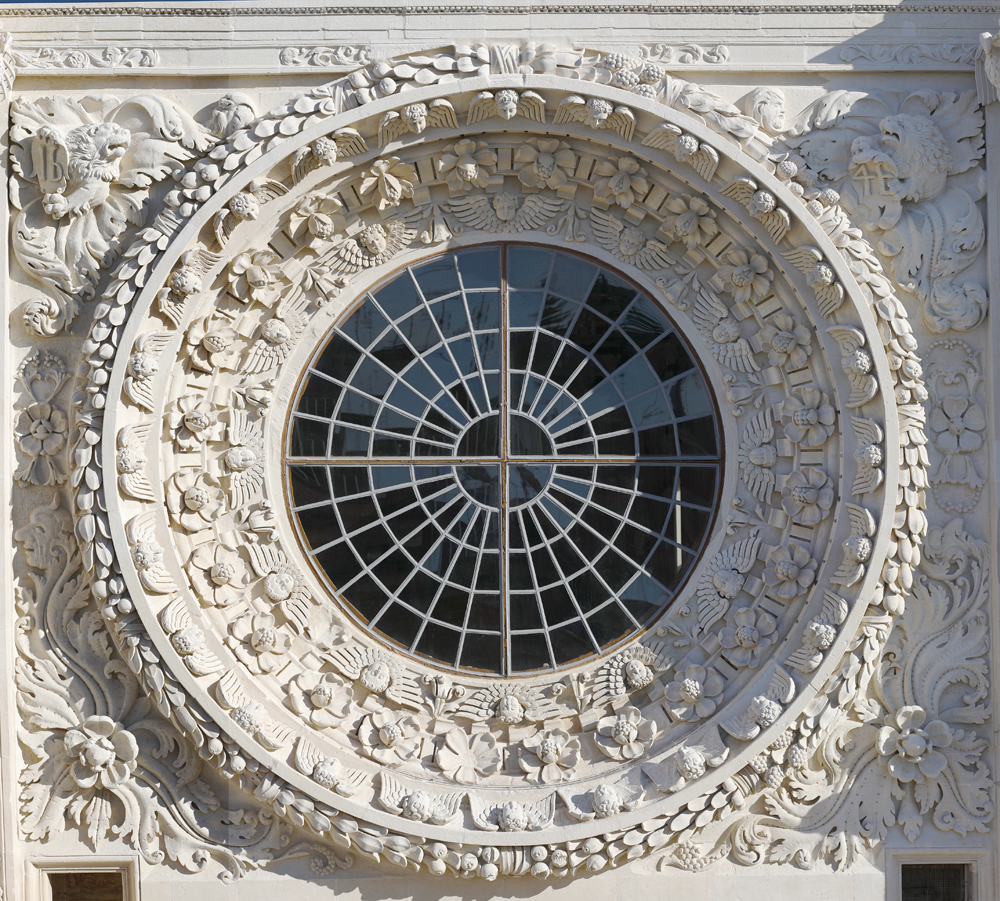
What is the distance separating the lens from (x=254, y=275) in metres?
6.87

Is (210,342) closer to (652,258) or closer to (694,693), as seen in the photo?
(652,258)

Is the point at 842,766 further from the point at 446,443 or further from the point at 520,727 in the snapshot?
the point at 446,443

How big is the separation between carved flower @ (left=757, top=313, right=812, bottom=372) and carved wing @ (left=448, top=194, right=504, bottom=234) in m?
2.08

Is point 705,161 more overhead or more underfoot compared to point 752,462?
more overhead

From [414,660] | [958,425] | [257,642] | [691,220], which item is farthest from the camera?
[414,660]

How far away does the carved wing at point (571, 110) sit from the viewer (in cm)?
654

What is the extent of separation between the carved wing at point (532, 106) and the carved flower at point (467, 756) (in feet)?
14.2

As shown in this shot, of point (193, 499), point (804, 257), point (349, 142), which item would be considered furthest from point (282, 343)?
point (804, 257)

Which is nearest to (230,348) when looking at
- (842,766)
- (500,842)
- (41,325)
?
(41,325)

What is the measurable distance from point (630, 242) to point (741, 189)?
2.88 ft

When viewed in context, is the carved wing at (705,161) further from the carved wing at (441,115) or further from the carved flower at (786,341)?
the carved wing at (441,115)

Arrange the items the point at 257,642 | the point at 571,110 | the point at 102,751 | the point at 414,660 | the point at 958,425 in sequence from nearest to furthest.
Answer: the point at 102,751 → the point at 571,110 → the point at 958,425 → the point at 257,642 → the point at 414,660

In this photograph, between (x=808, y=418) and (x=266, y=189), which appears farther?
(x=808, y=418)

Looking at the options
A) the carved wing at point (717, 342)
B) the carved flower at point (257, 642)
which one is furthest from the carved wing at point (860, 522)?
the carved flower at point (257, 642)
